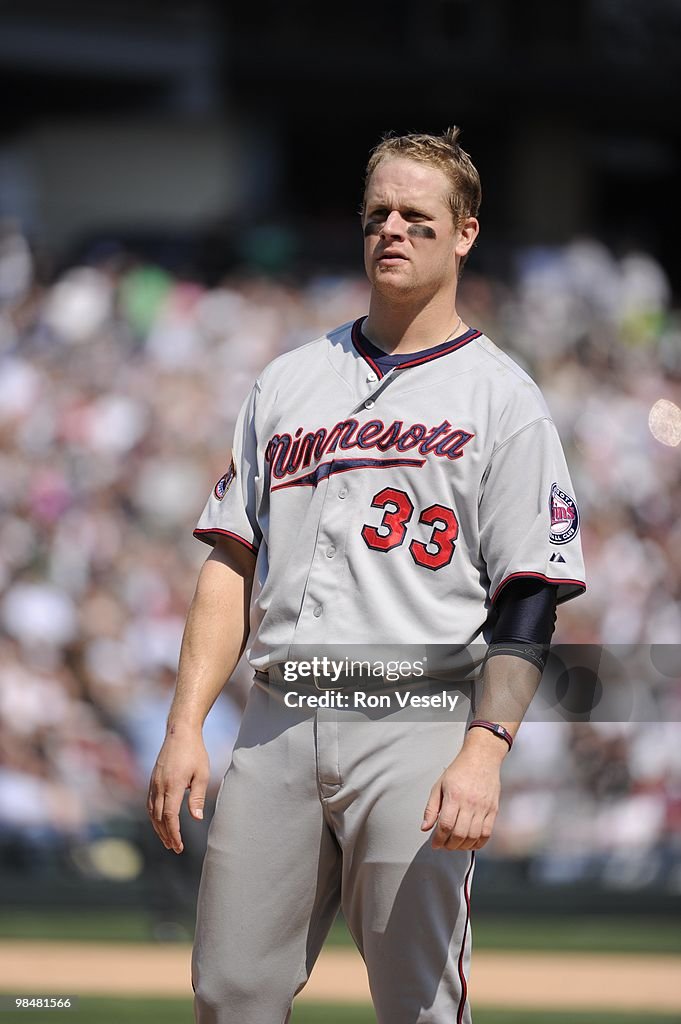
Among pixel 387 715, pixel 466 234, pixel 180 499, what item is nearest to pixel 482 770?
pixel 387 715

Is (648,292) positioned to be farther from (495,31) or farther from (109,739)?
(109,739)

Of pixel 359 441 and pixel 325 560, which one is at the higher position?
pixel 359 441

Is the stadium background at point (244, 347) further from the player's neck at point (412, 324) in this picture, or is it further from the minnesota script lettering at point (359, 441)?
the player's neck at point (412, 324)

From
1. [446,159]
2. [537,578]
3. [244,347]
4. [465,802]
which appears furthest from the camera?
[244,347]

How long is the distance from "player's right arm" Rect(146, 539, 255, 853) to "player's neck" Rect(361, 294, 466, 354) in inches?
17.0

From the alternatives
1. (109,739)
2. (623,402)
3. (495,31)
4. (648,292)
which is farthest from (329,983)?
(495,31)

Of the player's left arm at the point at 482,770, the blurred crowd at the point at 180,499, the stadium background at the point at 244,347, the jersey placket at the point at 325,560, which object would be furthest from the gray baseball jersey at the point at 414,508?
the blurred crowd at the point at 180,499

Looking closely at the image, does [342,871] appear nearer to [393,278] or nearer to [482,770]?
[482,770]

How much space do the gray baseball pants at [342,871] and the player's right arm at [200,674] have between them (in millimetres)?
86

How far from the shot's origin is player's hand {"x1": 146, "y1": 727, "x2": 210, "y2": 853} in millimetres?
2383

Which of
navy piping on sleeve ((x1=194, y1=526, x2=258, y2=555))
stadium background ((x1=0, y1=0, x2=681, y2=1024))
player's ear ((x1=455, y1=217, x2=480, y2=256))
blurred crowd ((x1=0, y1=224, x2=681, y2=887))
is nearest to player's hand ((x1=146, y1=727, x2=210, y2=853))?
navy piping on sleeve ((x1=194, y1=526, x2=258, y2=555))

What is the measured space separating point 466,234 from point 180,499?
6.60 m

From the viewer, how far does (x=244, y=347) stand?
34.9 ft

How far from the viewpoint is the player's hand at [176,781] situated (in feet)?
7.82
